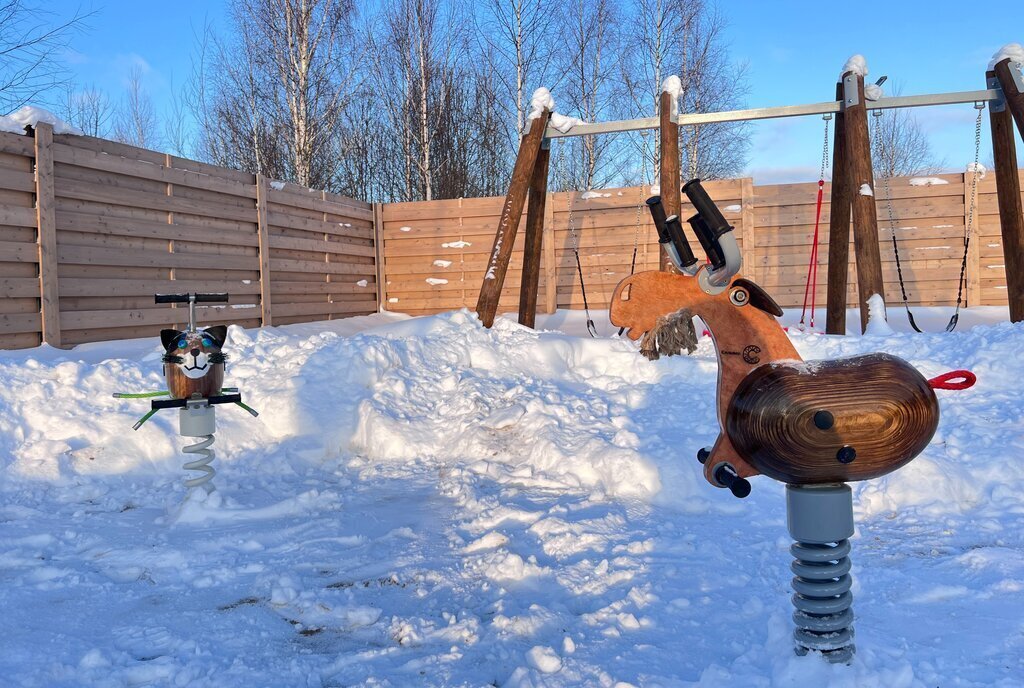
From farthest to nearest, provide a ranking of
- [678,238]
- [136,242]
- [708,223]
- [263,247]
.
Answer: [263,247]
[136,242]
[678,238]
[708,223]

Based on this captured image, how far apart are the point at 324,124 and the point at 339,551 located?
52.9ft

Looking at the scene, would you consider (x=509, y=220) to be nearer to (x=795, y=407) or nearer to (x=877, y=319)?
(x=877, y=319)

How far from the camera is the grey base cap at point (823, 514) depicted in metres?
1.76

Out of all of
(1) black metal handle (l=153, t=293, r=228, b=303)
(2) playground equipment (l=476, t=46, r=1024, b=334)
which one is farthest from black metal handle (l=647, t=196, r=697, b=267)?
(2) playground equipment (l=476, t=46, r=1024, b=334)

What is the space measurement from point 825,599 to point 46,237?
7810 millimetres

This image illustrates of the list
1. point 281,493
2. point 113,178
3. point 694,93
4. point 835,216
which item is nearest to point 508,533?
point 281,493

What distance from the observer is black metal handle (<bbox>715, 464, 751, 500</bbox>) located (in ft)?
6.06

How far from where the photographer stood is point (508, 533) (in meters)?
3.36

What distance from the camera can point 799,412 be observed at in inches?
67.0

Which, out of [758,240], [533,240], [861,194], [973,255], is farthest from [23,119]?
[973,255]

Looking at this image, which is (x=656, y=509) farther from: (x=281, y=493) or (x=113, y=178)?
(x=113, y=178)

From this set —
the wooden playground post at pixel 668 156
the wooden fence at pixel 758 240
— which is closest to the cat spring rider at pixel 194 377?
the wooden playground post at pixel 668 156

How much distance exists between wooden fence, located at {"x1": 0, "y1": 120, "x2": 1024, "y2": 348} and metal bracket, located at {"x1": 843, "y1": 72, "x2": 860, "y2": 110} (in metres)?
2.43

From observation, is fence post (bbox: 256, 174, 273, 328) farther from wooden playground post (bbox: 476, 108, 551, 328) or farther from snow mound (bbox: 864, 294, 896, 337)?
snow mound (bbox: 864, 294, 896, 337)
